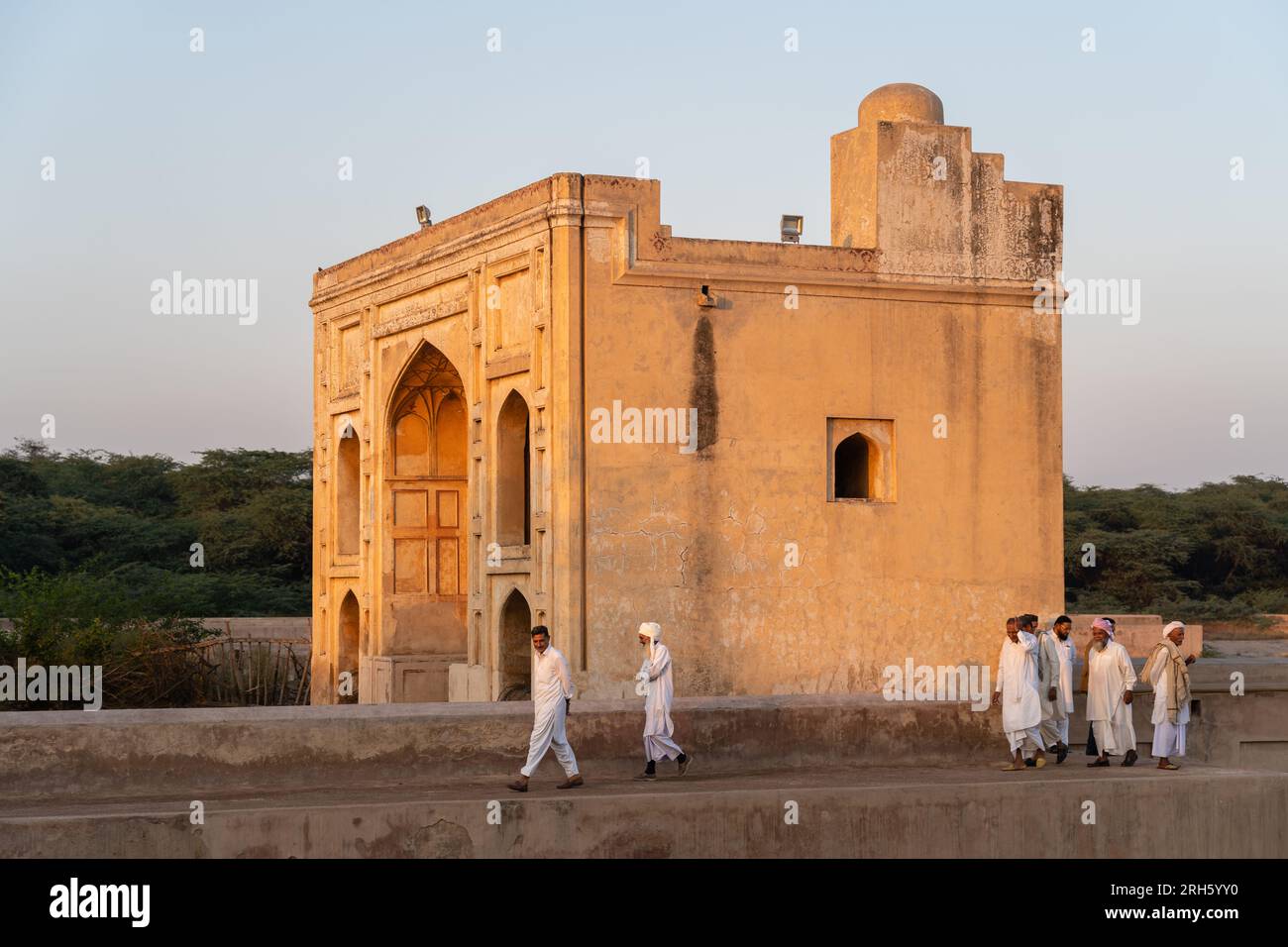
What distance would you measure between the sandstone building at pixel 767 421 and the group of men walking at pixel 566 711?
577 cm

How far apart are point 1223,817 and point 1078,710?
1900 millimetres

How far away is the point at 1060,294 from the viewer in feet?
64.3

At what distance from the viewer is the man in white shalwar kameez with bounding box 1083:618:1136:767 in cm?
1318

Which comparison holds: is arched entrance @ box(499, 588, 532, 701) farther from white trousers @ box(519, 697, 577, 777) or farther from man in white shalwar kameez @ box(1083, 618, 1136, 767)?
white trousers @ box(519, 697, 577, 777)

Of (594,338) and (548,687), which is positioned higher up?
(594,338)

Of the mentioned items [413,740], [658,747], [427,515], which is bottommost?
[658,747]

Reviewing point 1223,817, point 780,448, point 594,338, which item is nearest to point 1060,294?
point 780,448

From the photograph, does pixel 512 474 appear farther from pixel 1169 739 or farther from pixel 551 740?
pixel 1169 739

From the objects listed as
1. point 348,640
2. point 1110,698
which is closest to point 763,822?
point 1110,698

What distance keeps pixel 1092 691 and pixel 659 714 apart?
369cm

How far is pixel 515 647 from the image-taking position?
19.9m

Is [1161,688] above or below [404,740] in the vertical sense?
above

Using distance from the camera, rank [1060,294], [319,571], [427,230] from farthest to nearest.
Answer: [319,571] → [427,230] → [1060,294]
